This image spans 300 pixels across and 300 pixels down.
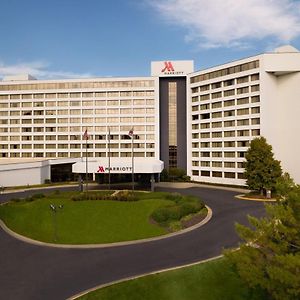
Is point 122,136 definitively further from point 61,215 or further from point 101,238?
point 101,238

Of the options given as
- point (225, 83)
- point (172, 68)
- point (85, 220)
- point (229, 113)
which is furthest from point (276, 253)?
point (172, 68)

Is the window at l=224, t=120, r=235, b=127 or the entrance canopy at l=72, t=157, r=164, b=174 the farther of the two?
the window at l=224, t=120, r=235, b=127

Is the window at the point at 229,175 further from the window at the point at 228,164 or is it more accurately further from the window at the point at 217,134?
the window at the point at 217,134

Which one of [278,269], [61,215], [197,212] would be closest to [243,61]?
[197,212]

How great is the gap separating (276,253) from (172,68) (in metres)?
74.9

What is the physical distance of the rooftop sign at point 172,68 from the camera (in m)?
88.8

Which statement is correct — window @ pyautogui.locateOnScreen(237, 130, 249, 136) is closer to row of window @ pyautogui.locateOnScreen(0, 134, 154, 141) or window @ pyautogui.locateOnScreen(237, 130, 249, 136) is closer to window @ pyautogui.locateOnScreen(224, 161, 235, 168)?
window @ pyautogui.locateOnScreen(224, 161, 235, 168)

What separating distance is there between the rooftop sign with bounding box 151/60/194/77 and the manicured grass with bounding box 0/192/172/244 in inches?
1825

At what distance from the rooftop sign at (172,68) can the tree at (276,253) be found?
235ft

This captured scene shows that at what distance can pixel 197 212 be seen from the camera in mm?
43812


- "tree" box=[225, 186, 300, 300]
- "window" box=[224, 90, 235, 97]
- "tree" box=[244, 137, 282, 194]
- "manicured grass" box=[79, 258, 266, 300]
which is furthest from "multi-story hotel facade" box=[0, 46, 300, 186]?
"tree" box=[225, 186, 300, 300]

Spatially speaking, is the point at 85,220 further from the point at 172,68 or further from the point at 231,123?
the point at 172,68

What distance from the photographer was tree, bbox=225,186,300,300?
57.9 ft

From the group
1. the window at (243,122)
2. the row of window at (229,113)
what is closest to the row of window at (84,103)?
the row of window at (229,113)
